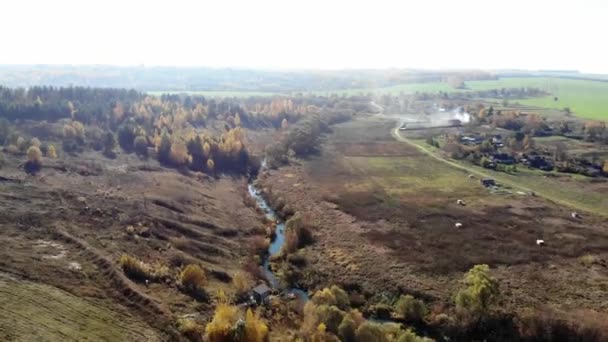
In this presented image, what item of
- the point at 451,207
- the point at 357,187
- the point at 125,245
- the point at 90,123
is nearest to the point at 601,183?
the point at 451,207

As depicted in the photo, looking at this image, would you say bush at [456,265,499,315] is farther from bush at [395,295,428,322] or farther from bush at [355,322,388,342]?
bush at [355,322,388,342]

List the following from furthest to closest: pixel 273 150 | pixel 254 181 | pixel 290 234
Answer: pixel 273 150, pixel 254 181, pixel 290 234

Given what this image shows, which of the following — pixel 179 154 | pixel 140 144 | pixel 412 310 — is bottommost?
pixel 412 310

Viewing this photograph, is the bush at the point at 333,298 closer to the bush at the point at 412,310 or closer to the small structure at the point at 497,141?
the bush at the point at 412,310

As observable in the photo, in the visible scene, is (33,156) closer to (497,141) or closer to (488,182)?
(488,182)

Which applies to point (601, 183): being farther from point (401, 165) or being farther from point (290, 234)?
point (290, 234)

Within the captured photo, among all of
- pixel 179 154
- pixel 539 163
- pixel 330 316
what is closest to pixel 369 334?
pixel 330 316
